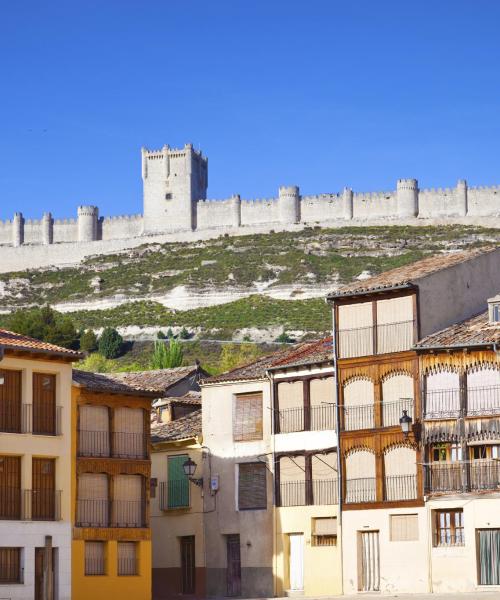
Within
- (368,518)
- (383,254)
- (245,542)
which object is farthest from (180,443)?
(383,254)

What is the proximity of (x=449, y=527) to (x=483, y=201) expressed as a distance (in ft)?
500

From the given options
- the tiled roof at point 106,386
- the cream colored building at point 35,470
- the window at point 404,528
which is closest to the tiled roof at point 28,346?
the cream colored building at point 35,470

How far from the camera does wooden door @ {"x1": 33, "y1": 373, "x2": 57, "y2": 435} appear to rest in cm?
4888

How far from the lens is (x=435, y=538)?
48969 mm

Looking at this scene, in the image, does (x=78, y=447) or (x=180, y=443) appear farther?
(x=180, y=443)

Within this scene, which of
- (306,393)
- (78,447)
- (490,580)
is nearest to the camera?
(490,580)

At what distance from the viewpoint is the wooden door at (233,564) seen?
54781 mm

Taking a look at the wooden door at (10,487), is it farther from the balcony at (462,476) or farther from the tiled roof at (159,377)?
the tiled roof at (159,377)

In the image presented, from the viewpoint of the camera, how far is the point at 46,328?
14275 cm

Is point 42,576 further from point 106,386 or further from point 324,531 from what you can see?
point 324,531

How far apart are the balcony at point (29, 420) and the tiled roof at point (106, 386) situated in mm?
1425

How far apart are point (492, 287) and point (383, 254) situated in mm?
133656

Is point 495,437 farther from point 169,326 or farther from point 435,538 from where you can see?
point 169,326

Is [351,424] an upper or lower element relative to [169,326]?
lower
